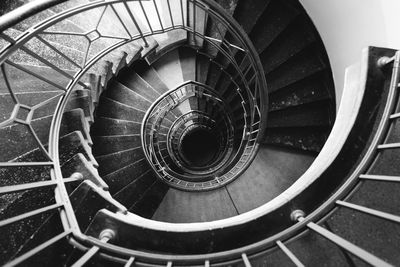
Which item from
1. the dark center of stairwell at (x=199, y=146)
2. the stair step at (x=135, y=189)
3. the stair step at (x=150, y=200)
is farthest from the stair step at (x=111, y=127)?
the dark center of stairwell at (x=199, y=146)

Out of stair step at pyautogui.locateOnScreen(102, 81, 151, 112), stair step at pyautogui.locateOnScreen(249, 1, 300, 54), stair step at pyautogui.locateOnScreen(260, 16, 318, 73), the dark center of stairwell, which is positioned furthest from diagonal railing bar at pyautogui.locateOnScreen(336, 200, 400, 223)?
the dark center of stairwell

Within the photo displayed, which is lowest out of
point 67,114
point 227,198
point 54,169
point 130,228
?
point 227,198

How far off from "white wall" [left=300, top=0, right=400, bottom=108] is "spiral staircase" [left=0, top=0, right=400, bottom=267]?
0.25m

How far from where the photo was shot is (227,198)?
455cm

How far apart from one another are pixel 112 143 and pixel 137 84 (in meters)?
1.52

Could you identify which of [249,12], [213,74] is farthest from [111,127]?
[249,12]

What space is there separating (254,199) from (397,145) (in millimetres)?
2992

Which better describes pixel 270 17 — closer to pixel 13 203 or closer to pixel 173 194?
pixel 173 194

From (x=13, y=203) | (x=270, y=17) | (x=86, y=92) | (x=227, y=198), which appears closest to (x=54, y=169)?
(x=13, y=203)

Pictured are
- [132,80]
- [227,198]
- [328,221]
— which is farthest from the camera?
[132,80]

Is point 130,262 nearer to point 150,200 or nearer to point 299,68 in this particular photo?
point 150,200

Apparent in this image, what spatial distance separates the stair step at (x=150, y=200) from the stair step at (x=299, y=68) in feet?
10.0

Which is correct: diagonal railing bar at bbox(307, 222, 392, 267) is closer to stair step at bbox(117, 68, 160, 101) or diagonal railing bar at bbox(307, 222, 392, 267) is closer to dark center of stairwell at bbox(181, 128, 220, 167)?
stair step at bbox(117, 68, 160, 101)

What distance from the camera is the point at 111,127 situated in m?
4.86
